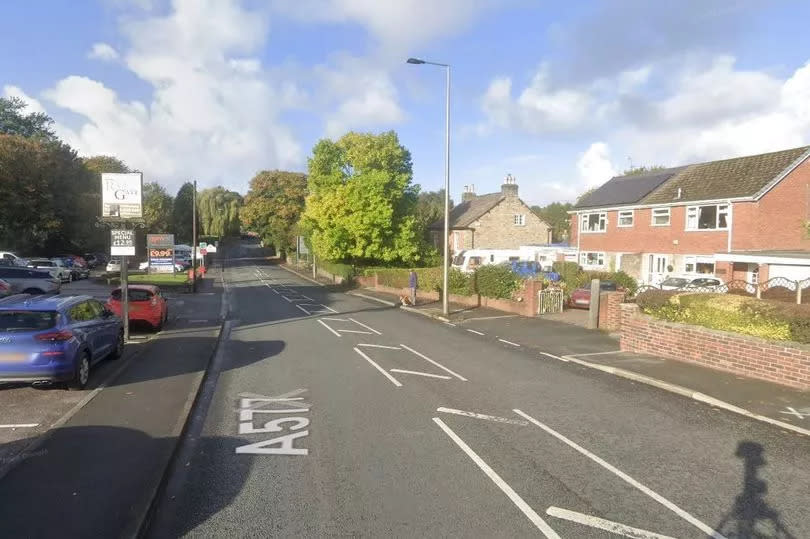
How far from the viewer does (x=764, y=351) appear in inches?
439

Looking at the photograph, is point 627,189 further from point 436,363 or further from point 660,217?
point 436,363

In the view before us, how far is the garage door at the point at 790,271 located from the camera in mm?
25094

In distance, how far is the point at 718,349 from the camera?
12.2 meters

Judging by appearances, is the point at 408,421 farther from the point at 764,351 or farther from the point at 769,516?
the point at 764,351

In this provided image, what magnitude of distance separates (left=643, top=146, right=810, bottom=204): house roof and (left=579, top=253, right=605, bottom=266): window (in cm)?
487

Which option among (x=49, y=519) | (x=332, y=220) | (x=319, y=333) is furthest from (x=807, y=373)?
(x=332, y=220)

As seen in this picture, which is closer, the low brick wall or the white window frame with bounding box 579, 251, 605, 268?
the low brick wall

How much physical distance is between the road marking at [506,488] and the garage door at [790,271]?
74.6ft

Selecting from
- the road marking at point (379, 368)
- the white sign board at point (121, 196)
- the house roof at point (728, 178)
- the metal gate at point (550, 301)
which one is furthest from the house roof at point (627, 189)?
the white sign board at point (121, 196)

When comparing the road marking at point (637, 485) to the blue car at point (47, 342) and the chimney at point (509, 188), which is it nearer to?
the blue car at point (47, 342)

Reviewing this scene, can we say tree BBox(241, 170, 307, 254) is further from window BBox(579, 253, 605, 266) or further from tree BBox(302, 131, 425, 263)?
window BBox(579, 253, 605, 266)

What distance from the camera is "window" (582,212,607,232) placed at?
1538 inches

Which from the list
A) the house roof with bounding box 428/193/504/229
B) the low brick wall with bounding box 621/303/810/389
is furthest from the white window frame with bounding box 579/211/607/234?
the low brick wall with bounding box 621/303/810/389

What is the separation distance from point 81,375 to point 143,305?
29.0 feet
